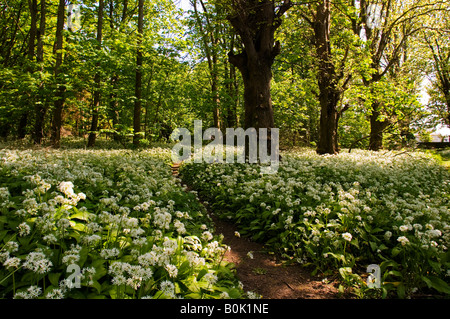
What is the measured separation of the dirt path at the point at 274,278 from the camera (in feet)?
11.7

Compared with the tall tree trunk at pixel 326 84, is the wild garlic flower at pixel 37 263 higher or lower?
lower

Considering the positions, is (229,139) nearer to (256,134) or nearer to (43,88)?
(256,134)

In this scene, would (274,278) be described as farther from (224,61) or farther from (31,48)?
(224,61)

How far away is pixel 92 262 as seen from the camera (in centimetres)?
255

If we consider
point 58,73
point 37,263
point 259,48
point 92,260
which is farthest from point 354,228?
point 58,73

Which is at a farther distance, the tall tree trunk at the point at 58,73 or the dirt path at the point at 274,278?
the tall tree trunk at the point at 58,73

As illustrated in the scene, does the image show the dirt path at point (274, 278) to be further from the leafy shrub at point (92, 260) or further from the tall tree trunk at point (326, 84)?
the tall tree trunk at point (326, 84)

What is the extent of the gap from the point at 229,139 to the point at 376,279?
1790 centimetres

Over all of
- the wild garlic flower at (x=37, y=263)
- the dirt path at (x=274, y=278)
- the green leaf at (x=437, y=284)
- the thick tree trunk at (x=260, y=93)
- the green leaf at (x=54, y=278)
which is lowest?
the dirt path at (x=274, y=278)

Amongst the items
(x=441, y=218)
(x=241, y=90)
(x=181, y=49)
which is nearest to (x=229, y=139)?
(x=241, y=90)

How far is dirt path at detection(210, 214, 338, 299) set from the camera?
11.7ft

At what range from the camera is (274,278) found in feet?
13.0

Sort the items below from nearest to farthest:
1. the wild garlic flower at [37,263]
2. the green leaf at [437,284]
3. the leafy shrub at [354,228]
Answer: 1. the wild garlic flower at [37,263]
2. the green leaf at [437,284]
3. the leafy shrub at [354,228]

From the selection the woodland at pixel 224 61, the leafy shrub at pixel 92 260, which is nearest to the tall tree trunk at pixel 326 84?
the woodland at pixel 224 61
